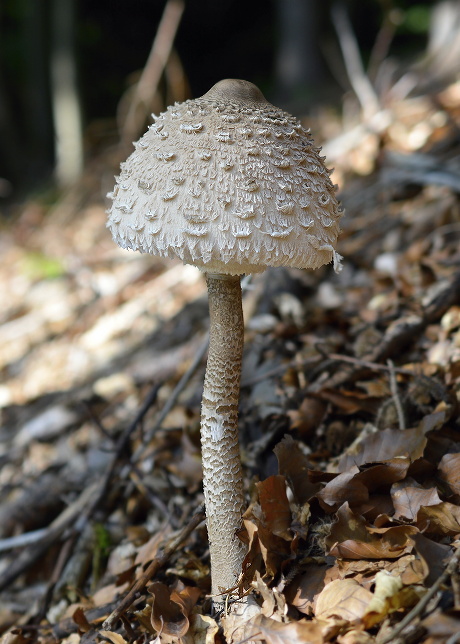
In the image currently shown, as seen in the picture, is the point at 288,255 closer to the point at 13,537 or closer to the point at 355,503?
the point at 355,503

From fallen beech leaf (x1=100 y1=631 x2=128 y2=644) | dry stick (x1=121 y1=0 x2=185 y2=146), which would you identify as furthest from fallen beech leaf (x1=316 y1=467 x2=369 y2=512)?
dry stick (x1=121 y1=0 x2=185 y2=146)

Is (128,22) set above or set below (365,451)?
above

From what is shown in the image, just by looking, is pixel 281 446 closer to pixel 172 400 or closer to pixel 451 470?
pixel 451 470

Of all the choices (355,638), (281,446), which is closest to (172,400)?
(281,446)

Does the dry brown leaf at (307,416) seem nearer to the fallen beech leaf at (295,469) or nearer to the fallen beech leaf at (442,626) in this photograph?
the fallen beech leaf at (295,469)

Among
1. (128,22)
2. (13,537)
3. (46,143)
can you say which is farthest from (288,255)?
(128,22)

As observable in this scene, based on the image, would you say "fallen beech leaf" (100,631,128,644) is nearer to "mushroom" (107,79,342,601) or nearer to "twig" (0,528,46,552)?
"twig" (0,528,46,552)

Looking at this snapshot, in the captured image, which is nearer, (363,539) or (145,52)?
(363,539)
